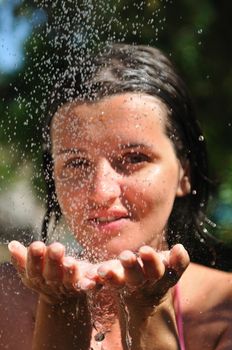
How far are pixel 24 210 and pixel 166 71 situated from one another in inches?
91.8

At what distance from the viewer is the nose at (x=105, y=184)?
2416mm

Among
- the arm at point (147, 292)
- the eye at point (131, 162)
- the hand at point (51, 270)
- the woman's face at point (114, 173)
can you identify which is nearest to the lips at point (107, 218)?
the woman's face at point (114, 173)

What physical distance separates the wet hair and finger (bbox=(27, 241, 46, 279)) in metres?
1.01

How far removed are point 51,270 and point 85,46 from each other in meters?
2.76

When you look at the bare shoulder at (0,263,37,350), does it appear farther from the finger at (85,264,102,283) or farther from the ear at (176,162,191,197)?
the finger at (85,264,102,283)

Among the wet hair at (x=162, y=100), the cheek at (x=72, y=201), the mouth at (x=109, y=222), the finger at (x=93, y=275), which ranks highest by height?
the wet hair at (x=162, y=100)

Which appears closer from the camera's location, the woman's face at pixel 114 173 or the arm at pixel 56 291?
the arm at pixel 56 291

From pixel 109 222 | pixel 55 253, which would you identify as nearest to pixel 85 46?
pixel 109 222

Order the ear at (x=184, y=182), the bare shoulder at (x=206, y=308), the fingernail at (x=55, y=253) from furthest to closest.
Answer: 1. the ear at (x=184, y=182)
2. the bare shoulder at (x=206, y=308)
3. the fingernail at (x=55, y=253)

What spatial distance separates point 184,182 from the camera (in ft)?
9.32

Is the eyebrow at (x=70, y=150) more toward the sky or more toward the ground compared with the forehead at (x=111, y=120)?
more toward the ground

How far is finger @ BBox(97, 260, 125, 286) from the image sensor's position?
1.59 m

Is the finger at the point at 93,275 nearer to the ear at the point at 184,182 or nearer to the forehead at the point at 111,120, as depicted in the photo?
the forehead at the point at 111,120

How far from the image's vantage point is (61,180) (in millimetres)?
2609
